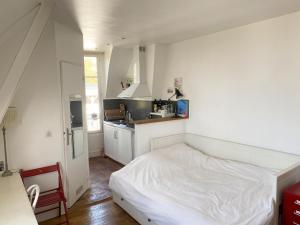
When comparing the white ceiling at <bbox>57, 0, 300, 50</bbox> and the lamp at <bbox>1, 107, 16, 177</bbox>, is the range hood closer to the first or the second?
the white ceiling at <bbox>57, 0, 300, 50</bbox>

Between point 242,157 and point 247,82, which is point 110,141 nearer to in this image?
point 242,157

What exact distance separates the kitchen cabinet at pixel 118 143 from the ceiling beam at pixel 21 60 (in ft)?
8.37

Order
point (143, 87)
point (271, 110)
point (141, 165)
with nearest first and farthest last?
1. point (271, 110)
2. point (141, 165)
3. point (143, 87)

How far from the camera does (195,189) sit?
2588mm

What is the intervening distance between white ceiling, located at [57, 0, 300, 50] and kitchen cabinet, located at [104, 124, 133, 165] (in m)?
1.97

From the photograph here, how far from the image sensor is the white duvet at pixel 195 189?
2084 millimetres

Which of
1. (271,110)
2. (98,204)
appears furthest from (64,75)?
(271,110)

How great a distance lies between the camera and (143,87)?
458 centimetres

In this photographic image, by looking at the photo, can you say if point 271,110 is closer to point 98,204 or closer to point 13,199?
point 98,204

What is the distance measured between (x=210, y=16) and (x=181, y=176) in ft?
6.65

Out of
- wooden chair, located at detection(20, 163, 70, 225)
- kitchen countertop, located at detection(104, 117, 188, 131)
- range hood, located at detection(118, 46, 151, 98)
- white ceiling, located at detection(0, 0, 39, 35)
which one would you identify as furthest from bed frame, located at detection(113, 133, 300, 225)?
white ceiling, located at detection(0, 0, 39, 35)

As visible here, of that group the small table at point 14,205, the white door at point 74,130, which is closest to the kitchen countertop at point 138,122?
the white door at point 74,130

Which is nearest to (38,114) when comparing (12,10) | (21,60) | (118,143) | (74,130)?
(74,130)

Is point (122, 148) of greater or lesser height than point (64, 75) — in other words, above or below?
below
